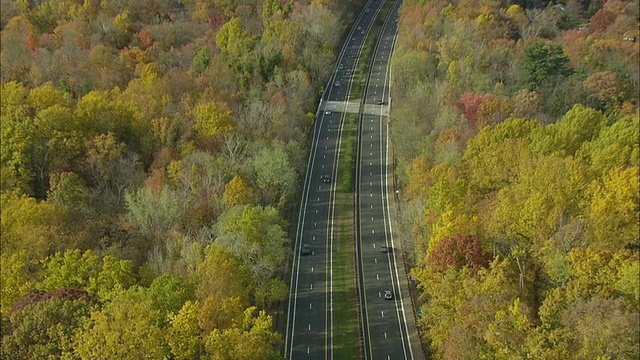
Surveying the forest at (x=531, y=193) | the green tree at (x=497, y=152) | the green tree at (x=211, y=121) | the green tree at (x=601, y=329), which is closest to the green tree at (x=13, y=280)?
the green tree at (x=211, y=121)

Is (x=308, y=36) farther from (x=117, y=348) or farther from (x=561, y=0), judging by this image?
(x=117, y=348)

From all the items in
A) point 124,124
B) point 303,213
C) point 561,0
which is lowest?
point 303,213

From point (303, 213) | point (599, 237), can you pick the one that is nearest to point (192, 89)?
point (303, 213)

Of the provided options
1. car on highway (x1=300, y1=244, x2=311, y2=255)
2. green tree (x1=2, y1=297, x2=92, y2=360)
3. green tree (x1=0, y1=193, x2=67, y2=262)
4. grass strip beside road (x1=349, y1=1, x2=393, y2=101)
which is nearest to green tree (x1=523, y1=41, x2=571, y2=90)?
car on highway (x1=300, y1=244, x2=311, y2=255)

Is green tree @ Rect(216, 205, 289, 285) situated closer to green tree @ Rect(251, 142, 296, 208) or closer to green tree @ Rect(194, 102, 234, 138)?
green tree @ Rect(251, 142, 296, 208)

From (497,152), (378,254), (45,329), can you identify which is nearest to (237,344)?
(45,329)

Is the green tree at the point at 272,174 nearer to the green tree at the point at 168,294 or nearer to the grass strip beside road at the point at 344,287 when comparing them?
the grass strip beside road at the point at 344,287
